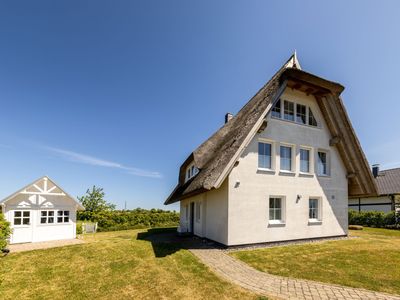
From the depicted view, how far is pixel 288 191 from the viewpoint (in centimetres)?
1242

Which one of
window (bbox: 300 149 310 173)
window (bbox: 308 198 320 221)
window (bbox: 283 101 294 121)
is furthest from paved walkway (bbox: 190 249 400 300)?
window (bbox: 283 101 294 121)

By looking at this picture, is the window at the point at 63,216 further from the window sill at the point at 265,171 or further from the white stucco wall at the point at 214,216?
the window sill at the point at 265,171

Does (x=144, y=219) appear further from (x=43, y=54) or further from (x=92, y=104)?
(x=43, y=54)

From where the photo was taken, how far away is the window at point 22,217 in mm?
15019

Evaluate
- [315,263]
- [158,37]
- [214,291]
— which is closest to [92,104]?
[158,37]

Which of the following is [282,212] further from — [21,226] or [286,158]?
[21,226]

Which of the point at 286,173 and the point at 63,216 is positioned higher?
the point at 286,173

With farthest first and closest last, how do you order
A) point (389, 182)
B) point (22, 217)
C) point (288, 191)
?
point (389, 182) → point (22, 217) → point (288, 191)

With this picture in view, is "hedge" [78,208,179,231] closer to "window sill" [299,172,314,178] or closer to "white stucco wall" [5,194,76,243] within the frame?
"white stucco wall" [5,194,76,243]

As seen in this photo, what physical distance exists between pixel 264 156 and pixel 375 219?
59.9 ft

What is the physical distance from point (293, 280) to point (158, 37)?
13909mm

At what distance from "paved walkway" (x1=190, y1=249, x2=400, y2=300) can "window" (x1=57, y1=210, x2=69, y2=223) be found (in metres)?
13.2

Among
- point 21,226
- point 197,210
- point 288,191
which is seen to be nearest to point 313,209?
point 288,191

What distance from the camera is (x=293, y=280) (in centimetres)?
670
